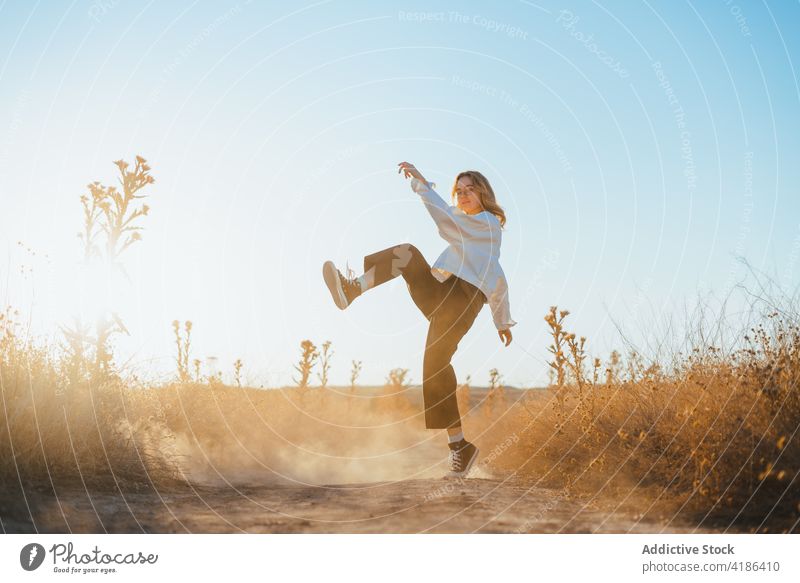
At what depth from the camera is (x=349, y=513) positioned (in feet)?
14.6

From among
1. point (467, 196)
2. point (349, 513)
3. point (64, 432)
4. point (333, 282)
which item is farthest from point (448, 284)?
point (64, 432)

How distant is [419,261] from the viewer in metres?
6.32

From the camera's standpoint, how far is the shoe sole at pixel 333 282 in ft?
19.3

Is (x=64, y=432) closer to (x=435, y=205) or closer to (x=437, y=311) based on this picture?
(x=437, y=311)

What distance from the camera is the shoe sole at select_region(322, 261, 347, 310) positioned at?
19.3 feet

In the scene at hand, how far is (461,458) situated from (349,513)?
1.76 m

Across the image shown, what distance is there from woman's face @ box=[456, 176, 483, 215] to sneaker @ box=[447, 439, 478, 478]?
2.36 metres

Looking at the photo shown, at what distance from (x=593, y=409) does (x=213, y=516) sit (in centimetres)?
360

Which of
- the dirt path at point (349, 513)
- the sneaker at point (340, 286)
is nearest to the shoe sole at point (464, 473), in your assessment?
the dirt path at point (349, 513)

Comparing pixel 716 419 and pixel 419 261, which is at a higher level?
pixel 419 261
